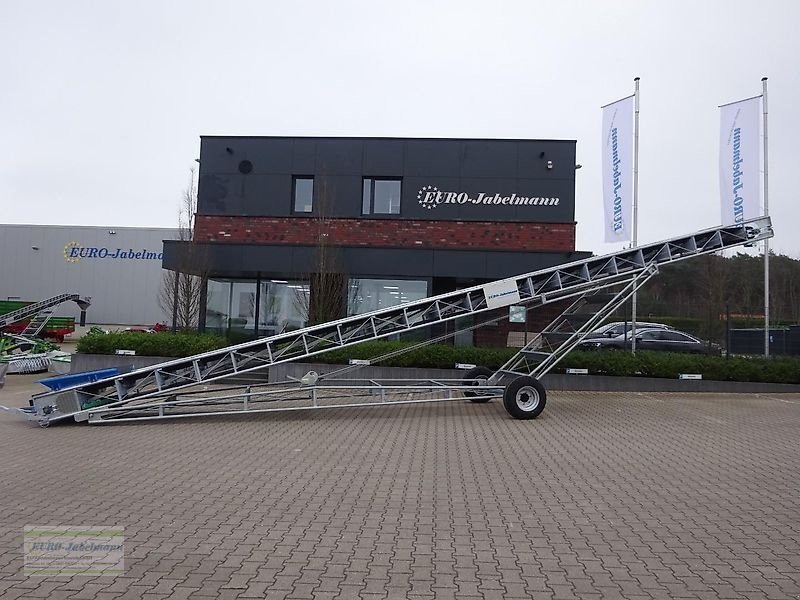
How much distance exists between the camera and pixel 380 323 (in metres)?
13.0

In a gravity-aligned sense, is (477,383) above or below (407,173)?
below

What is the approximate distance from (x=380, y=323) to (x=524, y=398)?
3.02 metres

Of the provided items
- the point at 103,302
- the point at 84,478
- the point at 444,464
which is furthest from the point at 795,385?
the point at 103,302

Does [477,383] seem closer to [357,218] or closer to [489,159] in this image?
[357,218]

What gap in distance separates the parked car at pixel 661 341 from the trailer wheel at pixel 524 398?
1083 centimetres

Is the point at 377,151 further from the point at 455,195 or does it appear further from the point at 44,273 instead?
the point at 44,273

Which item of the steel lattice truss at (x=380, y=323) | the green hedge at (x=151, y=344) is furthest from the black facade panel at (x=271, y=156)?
the steel lattice truss at (x=380, y=323)

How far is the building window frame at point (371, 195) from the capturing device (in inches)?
870

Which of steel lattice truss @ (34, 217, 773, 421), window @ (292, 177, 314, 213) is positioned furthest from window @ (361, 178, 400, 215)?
steel lattice truss @ (34, 217, 773, 421)

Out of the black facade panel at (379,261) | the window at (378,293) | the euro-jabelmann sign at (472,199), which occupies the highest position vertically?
the euro-jabelmann sign at (472,199)

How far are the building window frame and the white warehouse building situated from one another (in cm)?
2970

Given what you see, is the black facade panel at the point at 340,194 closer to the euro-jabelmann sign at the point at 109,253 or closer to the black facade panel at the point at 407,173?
the black facade panel at the point at 407,173

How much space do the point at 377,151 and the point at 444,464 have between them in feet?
49.2

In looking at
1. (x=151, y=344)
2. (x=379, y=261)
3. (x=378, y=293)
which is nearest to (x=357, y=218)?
(x=379, y=261)
